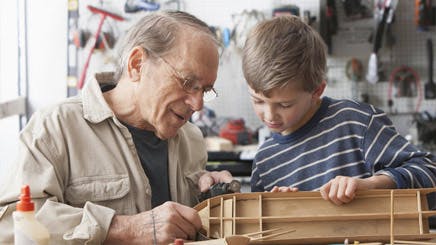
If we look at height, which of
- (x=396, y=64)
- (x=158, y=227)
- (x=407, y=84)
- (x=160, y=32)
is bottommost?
(x=158, y=227)

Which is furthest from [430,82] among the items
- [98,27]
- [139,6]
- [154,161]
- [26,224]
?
[26,224]

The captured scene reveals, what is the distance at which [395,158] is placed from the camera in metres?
2.16

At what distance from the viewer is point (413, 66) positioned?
460 cm

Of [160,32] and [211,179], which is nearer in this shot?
[160,32]

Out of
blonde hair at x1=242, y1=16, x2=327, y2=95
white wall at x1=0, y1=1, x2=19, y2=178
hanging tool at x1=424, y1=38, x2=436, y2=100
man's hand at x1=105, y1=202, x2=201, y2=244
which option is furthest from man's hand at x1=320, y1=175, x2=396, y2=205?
white wall at x1=0, y1=1, x2=19, y2=178

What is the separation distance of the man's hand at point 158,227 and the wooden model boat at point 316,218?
78 mm

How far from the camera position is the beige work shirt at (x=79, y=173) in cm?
183

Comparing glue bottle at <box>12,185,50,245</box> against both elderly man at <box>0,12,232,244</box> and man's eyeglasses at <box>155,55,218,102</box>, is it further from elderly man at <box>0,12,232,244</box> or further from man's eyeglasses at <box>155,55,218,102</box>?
man's eyeglasses at <box>155,55,218,102</box>

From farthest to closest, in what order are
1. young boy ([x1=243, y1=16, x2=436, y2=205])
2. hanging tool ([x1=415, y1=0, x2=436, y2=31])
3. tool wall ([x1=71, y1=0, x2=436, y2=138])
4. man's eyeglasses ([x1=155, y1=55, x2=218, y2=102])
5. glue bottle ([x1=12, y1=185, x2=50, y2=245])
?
1. tool wall ([x1=71, y1=0, x2=436, y2=138])
2. hanging tool ([x1=415, y1=0, x2=436, y2=31])
3. young boy ([x1=243, y1=16, x2=436, y2=205])
4. man's eyeglasses ([x1=155, y1=55, x2=218, y2=102])
5. glue bottle ([x1=12, y1=185, x2=50, y2=245])

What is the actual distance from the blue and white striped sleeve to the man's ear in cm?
73

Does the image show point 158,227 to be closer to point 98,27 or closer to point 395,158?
point 395,158

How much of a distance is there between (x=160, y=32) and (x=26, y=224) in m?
0.75

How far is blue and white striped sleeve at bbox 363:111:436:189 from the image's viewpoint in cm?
207

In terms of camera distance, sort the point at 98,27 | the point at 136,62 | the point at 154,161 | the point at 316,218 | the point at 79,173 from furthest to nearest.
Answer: the point at 98,27, the point at 154,161, the point at 136,62, the point at 79,173, the point at 316,218
